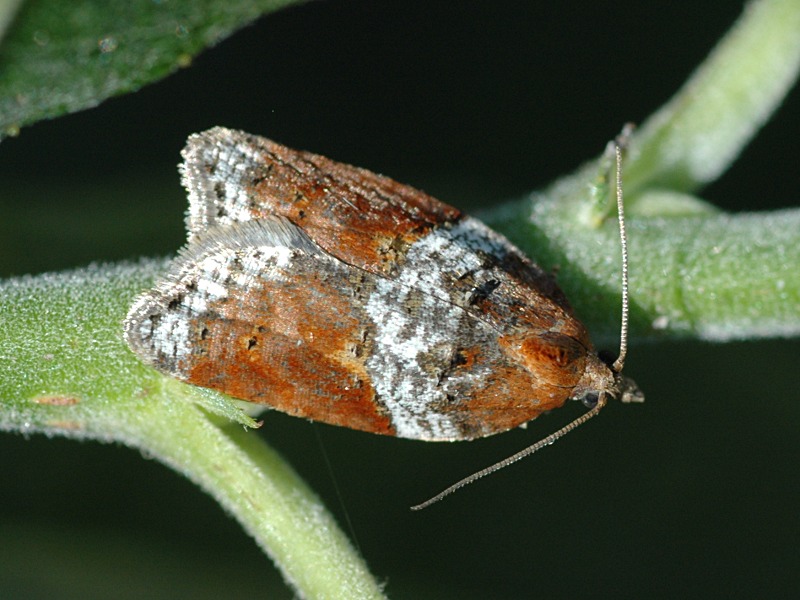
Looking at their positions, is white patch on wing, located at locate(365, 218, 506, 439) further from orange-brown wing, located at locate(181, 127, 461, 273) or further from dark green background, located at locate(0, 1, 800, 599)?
dark green background, located at locate(0, 1, 800, 599)

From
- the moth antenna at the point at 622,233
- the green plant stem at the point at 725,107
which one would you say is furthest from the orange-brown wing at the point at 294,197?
the green plant stem at the point at 725,107

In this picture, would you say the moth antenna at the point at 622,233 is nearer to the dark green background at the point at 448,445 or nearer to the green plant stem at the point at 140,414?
the dark green background at the point at 448,445

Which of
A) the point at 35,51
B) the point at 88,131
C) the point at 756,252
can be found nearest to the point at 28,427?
the point at 35,51

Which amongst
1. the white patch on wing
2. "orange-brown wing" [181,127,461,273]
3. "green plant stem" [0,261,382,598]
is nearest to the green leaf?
"orange-brown wing" [181,127,461,273]

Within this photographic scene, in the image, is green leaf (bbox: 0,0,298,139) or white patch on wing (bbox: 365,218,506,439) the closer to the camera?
green leaf (bbox: 0,0,298,139)

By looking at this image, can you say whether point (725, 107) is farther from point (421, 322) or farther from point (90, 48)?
point (90, 48)

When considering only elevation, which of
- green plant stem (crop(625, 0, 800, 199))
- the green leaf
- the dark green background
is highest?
green plant stem (crop(625, 0, 800, 199))
